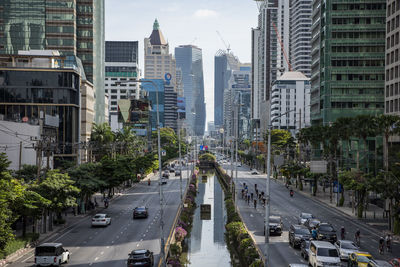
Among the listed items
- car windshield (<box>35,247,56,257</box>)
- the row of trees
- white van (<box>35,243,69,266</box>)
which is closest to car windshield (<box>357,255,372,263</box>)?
white van (<box>35,243,69,266</box>)

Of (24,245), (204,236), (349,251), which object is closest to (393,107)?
(204,236)

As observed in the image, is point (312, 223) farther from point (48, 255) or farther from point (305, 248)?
point (48, 255)

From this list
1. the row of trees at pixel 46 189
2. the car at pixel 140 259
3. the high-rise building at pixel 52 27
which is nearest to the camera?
the car at pixel 140 259

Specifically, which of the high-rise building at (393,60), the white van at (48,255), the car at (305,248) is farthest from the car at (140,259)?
the high-rise building at (393,60)

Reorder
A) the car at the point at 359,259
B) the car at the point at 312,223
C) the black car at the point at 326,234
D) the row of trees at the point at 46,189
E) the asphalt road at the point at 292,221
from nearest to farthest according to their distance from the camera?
the car at the point at 359,259 < the row of trees at the point at 46,189 < the asphalt road at the point at 292,221 < the black car at the point at 326,234 < the car at the point at 312,223

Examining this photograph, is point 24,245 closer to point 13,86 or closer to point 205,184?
point 13,86

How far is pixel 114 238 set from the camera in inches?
2044

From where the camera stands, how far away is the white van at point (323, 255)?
36469mm

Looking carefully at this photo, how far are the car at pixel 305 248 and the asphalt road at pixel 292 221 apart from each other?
409mm

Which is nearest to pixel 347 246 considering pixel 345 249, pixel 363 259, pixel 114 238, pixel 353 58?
pixel 345 249

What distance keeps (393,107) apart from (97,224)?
5961 cm

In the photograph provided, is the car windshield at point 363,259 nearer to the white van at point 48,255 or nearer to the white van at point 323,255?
the white van at point 323,255

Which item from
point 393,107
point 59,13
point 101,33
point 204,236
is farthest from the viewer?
point 101,33

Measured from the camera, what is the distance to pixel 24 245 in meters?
46.3
